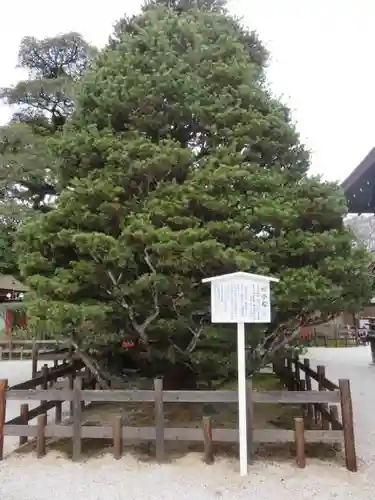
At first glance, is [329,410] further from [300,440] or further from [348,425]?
[300,440]

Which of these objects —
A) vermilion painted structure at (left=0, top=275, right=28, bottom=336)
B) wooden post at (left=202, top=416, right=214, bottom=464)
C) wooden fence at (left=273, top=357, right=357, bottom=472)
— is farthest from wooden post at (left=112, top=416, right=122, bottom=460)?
vermilion painted structure at (left=0, top=275, right=28, bottom=336)

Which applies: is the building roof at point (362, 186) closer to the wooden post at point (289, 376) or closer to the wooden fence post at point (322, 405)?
the wooden post at point (289, 376)

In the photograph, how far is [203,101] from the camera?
20.6ft

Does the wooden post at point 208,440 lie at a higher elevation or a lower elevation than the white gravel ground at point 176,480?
higher

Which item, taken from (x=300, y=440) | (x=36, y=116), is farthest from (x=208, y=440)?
(x=36, y=116)

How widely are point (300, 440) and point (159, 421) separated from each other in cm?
148

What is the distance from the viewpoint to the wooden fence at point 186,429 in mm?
4684

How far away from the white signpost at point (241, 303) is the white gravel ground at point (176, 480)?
19.1 inches

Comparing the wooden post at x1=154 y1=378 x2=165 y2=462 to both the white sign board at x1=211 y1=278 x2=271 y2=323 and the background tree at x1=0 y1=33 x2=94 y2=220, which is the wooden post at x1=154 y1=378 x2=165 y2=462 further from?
the background tree at x1=0 y1=33 x2=94 y2=220

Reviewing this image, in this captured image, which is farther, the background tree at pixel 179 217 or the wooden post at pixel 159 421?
the background tree at pixel 179 217

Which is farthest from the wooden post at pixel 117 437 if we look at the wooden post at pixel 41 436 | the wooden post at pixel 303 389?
the wooden post at pixel 303 389

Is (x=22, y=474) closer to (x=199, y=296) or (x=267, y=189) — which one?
(x=199, y=296)

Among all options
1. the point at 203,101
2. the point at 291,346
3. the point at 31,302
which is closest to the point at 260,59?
the point at 203,101

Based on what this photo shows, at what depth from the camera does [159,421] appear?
4883 millimetres
